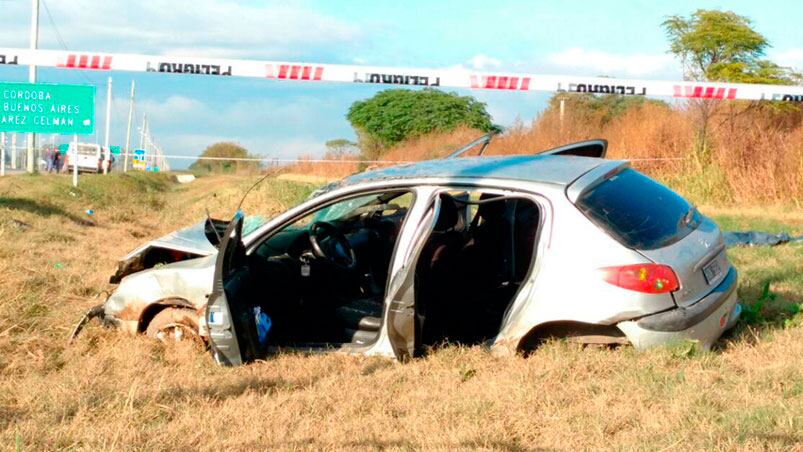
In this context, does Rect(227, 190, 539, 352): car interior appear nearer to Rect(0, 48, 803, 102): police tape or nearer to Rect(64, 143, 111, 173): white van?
Rect(0, 48, 803, 102): police tape

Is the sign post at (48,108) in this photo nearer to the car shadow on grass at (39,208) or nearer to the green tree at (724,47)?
the car shadow on grass at (39,208)

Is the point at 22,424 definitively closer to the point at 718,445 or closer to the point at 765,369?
the point at 718,445

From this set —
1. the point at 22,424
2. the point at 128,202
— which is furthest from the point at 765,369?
the point at 128,202

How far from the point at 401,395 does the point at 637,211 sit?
185 cm

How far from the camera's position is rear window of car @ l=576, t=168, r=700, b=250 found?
18.8 ft

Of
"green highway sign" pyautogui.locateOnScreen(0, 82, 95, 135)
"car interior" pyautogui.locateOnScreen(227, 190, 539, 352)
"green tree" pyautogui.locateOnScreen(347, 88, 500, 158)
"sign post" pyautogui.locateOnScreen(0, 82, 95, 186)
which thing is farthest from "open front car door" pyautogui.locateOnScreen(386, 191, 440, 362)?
"green tree" pyautogui.locateOnScreen(347, 88, 500, 158)

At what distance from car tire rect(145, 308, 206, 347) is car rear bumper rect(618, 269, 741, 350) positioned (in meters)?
2.76

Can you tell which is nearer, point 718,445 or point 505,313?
point 718,445

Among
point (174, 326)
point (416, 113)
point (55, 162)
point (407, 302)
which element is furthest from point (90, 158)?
point (407, 302)

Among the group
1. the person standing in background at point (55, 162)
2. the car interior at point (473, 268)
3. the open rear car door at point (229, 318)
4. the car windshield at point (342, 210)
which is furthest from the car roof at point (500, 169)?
the person standing in background at point (55, 162)

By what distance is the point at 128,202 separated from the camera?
2144cm

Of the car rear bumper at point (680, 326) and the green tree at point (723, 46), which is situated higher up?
the green tree at point (723, 46)

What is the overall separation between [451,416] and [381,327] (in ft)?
4.56

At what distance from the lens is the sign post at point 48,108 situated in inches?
812
